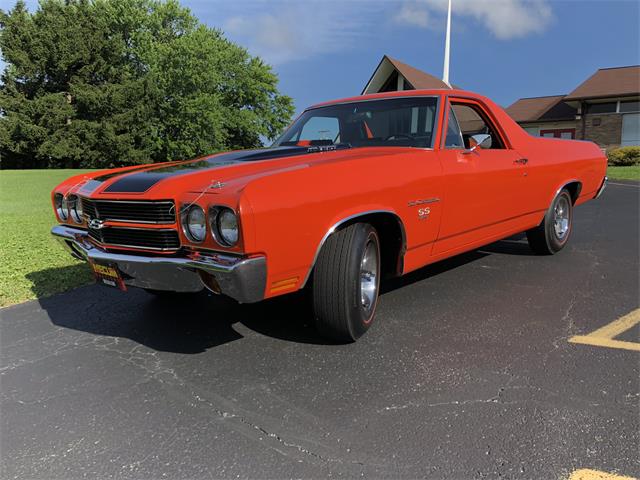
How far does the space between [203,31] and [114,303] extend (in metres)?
47.2

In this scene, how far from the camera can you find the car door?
12.6ft

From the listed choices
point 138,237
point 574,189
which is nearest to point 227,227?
point 138,237

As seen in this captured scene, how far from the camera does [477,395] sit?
2592 mm

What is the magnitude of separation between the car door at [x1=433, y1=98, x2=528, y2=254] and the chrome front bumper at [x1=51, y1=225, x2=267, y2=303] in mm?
1752

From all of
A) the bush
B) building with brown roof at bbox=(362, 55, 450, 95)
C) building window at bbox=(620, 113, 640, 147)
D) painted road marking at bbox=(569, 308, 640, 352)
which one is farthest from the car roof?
building window at bbox=(620, 113, 640, 147)

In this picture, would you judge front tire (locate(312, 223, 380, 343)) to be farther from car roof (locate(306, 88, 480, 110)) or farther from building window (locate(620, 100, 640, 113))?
building window (locate(620, 100, 640, 113))

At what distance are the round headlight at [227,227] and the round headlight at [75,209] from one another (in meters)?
1.48

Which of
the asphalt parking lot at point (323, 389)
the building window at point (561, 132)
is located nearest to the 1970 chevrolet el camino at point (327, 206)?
the asphalt parking lot at point (323, 389)

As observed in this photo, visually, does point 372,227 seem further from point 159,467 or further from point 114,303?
point 114,303

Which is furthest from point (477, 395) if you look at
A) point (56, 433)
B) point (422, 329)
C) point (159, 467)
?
point (56, 433)

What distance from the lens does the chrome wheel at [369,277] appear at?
11.0 feet

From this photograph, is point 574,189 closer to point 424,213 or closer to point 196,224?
point 424,213

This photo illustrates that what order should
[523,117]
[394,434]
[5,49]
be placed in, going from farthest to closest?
[5,49]
[523,117]
[394,434]

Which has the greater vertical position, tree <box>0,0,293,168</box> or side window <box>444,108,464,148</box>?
tree <box>0,0,293,168</box>
